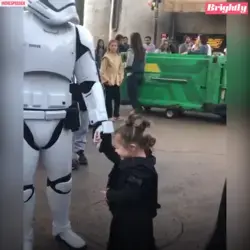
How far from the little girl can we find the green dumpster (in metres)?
0.35

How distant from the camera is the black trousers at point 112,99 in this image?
246 cm

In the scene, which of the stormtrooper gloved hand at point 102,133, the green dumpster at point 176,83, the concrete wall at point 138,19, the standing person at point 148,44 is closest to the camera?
the concrete wall at point 138,19

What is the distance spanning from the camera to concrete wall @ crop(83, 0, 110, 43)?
1978 millimetres

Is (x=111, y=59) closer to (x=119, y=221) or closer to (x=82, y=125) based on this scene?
(x=82, y=125)

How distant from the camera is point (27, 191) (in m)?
2.22

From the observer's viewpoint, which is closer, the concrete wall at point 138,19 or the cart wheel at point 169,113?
the concrete wall at point 138,19

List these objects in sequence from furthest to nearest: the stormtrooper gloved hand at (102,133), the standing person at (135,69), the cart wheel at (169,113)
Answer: the cart wheel at (169,113), the stormtrooper gloved hand at (102,133), the standing person at (135,69)

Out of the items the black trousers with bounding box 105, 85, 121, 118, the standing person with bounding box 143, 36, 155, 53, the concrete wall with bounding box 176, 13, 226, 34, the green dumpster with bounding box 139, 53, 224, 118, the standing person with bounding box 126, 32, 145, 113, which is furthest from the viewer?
the green dumpster with bounding box 139, 53, 224, 118

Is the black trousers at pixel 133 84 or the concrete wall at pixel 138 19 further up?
the concrete wall at pixel 138 19

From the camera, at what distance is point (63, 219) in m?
2.53

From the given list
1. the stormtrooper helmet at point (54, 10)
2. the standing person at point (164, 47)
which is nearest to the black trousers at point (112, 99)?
the standing person at point (164, 47)

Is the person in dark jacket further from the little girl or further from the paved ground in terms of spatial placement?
the little girl

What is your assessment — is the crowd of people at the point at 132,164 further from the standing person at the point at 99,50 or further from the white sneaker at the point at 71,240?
the white sneaker at the point at 71,240

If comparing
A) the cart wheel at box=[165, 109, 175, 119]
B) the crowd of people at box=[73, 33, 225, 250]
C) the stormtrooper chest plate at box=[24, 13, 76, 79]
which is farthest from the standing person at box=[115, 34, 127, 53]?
the cart wheel at box=[165, 109, 175, 119]
